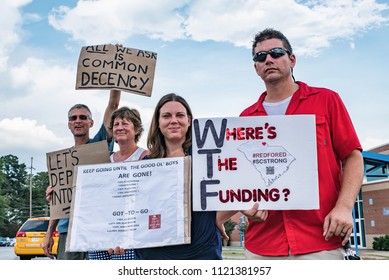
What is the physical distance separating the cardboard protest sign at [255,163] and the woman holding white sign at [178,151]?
185 millimetres

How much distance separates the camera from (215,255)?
265cm

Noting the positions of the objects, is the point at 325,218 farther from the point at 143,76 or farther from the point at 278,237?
the point at 143,76

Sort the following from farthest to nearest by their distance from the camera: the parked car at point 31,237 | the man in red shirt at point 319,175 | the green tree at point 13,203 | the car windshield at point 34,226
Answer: the green tree at point 13,203 → the car windshield at point 34,226 → the parked car at point 31,237 → the man in red shirt at point 319,175

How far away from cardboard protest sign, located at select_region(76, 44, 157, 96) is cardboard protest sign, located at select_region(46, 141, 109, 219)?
1.60ft

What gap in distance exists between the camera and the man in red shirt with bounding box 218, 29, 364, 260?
2270 millimetres

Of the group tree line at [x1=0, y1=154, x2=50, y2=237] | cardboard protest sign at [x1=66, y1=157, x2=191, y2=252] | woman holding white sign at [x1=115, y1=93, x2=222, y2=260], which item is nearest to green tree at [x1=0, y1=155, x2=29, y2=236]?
tree line at [x1=0, y1=154, x2=50, y2=237]

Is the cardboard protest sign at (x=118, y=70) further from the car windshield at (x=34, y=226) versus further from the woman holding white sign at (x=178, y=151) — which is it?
the car windshield at (x=34, y=226)

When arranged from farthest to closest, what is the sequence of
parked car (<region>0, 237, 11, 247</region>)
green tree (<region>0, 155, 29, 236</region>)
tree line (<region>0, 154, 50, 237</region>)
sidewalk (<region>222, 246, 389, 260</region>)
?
parked car (<region>0, 237, 11, 247</region>)
green tree (<region>0, 155, 29, 236</region>)
tree line (<region>0, 154, 50, 237</region>)
sidewalk (<region>222, 246, 389, 260</region>)

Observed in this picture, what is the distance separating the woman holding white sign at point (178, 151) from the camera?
262cm

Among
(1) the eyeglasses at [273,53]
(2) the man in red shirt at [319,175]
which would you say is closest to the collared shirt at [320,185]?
(2) the man in red shirt at [319,175]

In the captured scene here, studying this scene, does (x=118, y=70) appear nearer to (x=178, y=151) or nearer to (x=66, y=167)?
(x=66, y=167)

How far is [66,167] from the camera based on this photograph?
316 cm

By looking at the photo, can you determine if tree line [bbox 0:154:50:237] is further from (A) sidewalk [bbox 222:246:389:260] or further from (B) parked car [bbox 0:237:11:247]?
(A) sidewalk [bbox 222:246:389:260]
